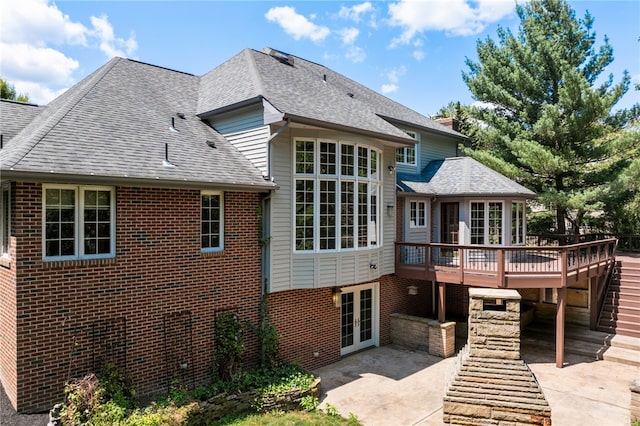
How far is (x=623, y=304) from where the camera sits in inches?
522

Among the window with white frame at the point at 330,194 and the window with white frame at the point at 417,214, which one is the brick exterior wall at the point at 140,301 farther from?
the window with white frame at the point at 417,214

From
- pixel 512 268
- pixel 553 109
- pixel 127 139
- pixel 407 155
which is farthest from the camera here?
pixel 553 109

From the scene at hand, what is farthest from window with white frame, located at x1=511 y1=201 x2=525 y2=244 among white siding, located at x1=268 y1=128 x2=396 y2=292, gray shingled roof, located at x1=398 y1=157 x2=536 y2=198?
white siding, located at x1=268 y1=128 x2=396 y2=292

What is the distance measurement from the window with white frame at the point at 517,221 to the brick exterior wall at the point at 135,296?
31.3 feet

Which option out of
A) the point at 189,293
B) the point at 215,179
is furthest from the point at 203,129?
the point at 189,293

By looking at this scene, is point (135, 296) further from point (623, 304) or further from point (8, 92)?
point (8, 92)

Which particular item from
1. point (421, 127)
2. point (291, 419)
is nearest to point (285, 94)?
point (421, 127)

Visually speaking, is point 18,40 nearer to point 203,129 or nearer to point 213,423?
point 203,129

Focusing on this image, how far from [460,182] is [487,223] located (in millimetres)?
1745

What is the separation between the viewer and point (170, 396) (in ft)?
24.2

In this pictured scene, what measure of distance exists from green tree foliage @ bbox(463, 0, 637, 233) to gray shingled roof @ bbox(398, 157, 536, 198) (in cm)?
268

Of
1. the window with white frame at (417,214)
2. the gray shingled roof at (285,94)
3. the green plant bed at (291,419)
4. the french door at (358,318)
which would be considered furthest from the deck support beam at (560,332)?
the green plant bed at (291,419)

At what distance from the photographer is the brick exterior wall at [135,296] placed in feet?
21.1

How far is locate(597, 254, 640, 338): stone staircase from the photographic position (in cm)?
1265
